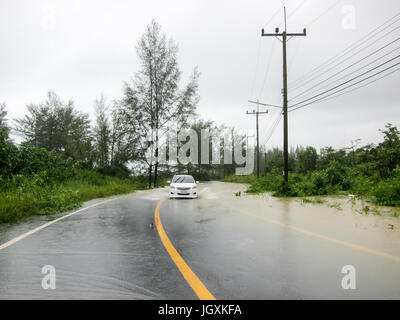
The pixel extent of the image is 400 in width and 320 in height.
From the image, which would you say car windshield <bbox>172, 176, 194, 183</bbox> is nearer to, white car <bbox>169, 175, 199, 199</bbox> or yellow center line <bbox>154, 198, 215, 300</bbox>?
white car <bbox>169, 175, 199, 199</bbox>

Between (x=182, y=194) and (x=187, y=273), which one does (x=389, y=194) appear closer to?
(x=182, y=194)

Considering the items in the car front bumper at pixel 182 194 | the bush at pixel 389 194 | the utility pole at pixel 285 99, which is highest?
the utility pole at pixel 285 99

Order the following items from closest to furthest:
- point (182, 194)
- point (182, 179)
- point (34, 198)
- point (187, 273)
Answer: point (187, 273) < point (34, 198) < point (182, 194) < point (182, 179)

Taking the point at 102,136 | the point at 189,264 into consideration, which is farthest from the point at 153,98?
the point at 189,264

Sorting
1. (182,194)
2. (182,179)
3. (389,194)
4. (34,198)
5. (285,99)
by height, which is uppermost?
(285,99)

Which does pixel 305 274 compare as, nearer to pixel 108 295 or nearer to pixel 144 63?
pixel 108 295

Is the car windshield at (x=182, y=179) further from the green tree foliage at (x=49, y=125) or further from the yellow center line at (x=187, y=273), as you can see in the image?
the green tree foliage at (x=49, y=125)

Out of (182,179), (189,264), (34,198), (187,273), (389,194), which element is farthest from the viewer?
(182,179)

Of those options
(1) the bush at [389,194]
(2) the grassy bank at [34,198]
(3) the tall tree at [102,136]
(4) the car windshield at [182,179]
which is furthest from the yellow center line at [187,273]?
(3) the tall tree at [102,136]

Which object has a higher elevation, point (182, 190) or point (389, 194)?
point (389, 194)

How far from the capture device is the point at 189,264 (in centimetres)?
462

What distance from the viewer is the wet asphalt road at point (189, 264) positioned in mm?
3486

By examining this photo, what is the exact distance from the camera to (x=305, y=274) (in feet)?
13.4

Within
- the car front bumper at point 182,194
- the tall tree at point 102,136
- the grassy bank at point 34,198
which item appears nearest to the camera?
the grassy bank at point 34,198
